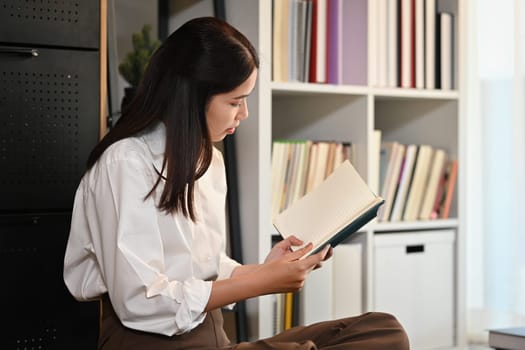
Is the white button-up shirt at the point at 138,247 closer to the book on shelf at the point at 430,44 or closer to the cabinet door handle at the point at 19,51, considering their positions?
the cabinet door handle at the point at 19,51

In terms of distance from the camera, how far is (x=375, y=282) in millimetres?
2381

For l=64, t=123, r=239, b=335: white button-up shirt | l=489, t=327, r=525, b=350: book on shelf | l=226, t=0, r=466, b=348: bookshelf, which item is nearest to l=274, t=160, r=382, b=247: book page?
l=64, t=123, r=239, b=335: white button-up shirt

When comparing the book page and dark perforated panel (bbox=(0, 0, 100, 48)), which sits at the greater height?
dark perforated panel (bbox=(0, 0, 100, 48))

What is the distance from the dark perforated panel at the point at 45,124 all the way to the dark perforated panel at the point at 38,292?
0.05 m

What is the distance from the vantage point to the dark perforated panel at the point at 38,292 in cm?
182

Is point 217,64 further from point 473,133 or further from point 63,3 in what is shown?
point 473,133

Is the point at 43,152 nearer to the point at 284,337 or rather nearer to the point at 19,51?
the point at 19,51

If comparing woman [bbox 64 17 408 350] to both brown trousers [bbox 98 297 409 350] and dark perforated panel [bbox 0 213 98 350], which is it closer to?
brown trousers [bbox 98 297 409 350]

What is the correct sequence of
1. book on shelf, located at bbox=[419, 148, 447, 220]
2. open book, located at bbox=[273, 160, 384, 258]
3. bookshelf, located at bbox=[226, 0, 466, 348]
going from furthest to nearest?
book on shelf, located at bbox=[419, 148, 447, 220] < bookshelf, located at bbox=[226, 0, 466, 348] < open book, located at bbox=[273, 160, 384, 258]

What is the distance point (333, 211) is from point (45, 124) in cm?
68

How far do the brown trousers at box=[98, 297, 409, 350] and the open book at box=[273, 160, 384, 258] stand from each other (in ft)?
0.58

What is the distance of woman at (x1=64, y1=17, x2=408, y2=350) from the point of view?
4.80ft

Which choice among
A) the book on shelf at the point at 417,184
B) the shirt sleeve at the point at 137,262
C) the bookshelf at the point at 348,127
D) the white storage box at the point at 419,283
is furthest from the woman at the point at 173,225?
the book on shelf at the point at 417,184

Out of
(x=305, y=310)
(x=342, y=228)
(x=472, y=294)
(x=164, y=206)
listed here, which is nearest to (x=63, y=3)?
(x=164, y=206)
